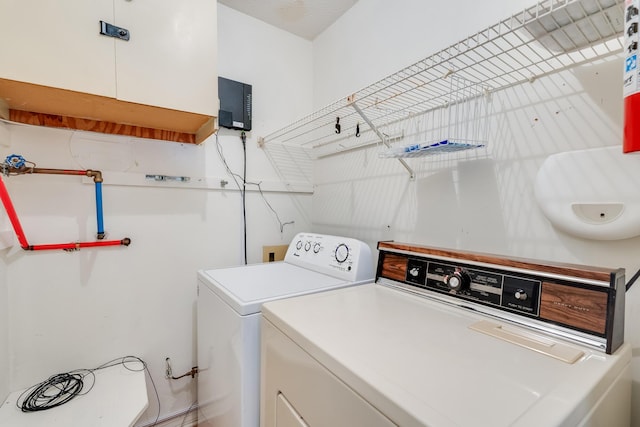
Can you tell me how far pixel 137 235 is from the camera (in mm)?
1549

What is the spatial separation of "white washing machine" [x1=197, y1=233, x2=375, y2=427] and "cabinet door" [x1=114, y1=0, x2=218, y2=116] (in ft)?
2.57

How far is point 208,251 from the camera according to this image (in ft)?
5.77

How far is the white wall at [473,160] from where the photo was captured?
859mm

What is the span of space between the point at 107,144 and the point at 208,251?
764 millimetres

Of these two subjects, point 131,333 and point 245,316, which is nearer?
point 245,316

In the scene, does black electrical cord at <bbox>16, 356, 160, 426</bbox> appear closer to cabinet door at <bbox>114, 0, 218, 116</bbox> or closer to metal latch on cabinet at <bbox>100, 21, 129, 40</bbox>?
cabinet door at <bbox>114, 0, 218, 116</bbox>

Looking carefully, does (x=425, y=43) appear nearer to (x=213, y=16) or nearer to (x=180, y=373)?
(x=213, y=16)

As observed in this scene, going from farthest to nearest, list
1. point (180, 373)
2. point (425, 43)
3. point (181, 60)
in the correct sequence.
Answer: point (180, 373)
point (425, 43)
point (181, 60)

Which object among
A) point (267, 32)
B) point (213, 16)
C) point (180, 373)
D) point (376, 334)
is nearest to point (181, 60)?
point (213, 16)

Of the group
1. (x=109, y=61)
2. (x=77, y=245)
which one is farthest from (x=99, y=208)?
(x=109, y=61)

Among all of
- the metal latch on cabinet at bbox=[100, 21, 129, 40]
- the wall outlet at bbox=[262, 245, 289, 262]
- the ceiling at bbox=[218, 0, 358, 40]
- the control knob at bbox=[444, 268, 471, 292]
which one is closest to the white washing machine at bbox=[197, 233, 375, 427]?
the wall outlet at bbox=[262, 245, 289, 262]

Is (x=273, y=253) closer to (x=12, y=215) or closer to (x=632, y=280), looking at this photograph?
(x=12, y=215)

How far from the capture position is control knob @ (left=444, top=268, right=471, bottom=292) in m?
0.94

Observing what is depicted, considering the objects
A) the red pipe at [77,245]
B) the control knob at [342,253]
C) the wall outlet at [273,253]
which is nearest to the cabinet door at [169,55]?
the red pipe at [77,245]
